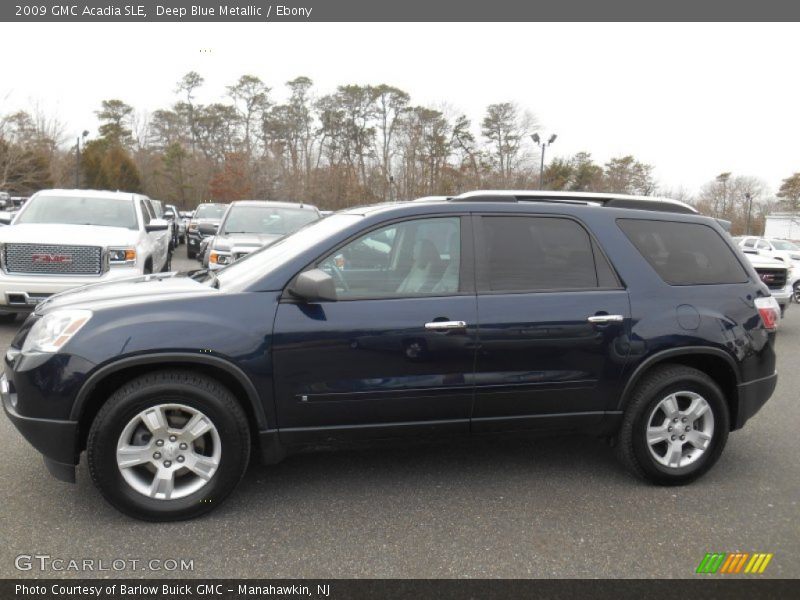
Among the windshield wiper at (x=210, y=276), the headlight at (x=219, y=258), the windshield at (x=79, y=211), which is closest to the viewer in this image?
the windshield wiper at (x=210, y=276)

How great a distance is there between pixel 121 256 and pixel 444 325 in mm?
5812

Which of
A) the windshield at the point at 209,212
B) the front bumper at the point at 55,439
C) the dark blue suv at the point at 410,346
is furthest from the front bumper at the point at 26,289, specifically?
the windshield at the point at 209,212

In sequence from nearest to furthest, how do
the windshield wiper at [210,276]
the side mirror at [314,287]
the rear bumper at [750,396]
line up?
the side mirror at [314,287] < the windshield wiper at [210,276] < the rear bumper at [750,396]

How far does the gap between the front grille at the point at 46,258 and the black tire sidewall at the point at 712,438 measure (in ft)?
21.5

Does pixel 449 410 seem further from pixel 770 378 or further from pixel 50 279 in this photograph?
pixel 50 279

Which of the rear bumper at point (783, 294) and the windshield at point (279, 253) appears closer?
the windshield at point (279, 253)

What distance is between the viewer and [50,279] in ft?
24.3

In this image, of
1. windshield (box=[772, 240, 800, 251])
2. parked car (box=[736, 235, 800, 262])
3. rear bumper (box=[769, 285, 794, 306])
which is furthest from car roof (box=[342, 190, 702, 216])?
windshield (box=[772, 240, 800, 251])

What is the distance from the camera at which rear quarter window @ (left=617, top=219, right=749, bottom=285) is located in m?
4.02

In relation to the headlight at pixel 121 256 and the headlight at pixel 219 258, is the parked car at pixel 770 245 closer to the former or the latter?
the headlight at pixel 219 258

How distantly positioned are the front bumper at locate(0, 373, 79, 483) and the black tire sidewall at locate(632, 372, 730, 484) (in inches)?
127

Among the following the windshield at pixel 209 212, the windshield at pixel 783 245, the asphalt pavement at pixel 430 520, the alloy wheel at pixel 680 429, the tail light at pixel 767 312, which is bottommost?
the asphalt pavement at pixel 430 520

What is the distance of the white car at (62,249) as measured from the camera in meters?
7.38
